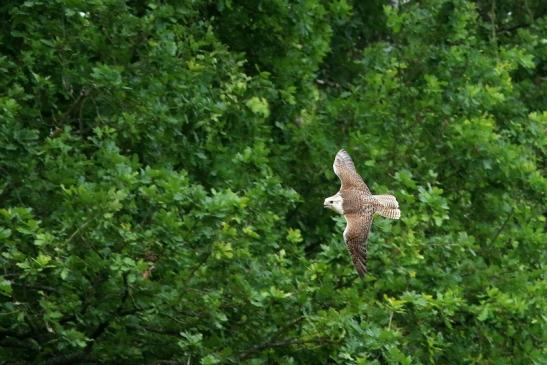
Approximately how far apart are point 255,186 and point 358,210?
4.22 ft

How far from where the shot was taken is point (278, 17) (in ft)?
47.0

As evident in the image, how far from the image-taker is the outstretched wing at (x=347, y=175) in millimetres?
11523

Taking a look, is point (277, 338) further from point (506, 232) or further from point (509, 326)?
point (506, 232)

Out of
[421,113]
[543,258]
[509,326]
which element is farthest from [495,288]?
[421,113]

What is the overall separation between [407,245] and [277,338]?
1366mm

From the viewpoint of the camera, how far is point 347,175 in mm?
11773

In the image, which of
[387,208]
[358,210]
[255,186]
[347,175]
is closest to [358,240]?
[358,210]

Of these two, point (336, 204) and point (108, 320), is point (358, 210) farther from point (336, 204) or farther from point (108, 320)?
point (108, 320)

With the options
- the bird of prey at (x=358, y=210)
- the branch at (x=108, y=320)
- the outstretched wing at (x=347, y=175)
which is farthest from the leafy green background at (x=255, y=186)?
the bird of prey at (x=358, y=210)

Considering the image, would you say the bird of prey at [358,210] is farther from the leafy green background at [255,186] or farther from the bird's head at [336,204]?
the leafy green background at [255,186]

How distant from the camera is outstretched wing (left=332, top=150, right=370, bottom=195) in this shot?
11.5m

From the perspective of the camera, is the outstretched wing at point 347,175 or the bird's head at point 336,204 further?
the outstretched wing at point 347,175

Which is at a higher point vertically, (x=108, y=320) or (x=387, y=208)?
(x=387, y=208)

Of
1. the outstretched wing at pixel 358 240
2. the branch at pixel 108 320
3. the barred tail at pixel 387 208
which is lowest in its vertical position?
the branch at pixel 108 320
